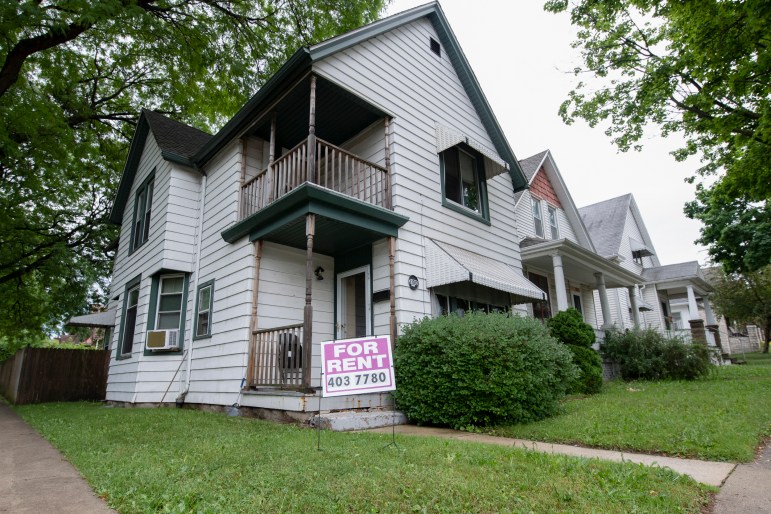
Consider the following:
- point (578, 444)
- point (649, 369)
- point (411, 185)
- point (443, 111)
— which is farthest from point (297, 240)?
point (649, 369)

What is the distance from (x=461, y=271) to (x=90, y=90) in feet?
52.4

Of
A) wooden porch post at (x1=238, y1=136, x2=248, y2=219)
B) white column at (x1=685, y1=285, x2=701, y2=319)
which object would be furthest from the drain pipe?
white column at (x1=685, y1=285, x2=701, y2=319)

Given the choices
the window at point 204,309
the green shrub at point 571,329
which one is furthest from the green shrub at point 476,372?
the window at point 204,309

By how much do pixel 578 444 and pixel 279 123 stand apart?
835 centimetres

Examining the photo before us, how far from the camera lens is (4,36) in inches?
331

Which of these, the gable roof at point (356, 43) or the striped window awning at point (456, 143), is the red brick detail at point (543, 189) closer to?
the gable roof at point (356, 43)

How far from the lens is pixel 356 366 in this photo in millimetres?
5422

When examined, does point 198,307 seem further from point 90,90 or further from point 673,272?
point 673,272

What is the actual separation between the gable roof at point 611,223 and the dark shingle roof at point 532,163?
7189 millimetres

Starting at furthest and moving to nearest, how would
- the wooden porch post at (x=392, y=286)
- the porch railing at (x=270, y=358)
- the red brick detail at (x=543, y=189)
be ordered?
the red brick detail at (x=543, y=189)
the wooden porch post at (x=392, y=286)
the porch railing at (x=270, y=358)

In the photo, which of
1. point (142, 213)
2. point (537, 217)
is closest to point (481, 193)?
point (537, 217)

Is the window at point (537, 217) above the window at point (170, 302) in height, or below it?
above

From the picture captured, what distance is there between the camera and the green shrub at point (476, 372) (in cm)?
670

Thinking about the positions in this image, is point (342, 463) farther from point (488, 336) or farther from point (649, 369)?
point (649, 369)
